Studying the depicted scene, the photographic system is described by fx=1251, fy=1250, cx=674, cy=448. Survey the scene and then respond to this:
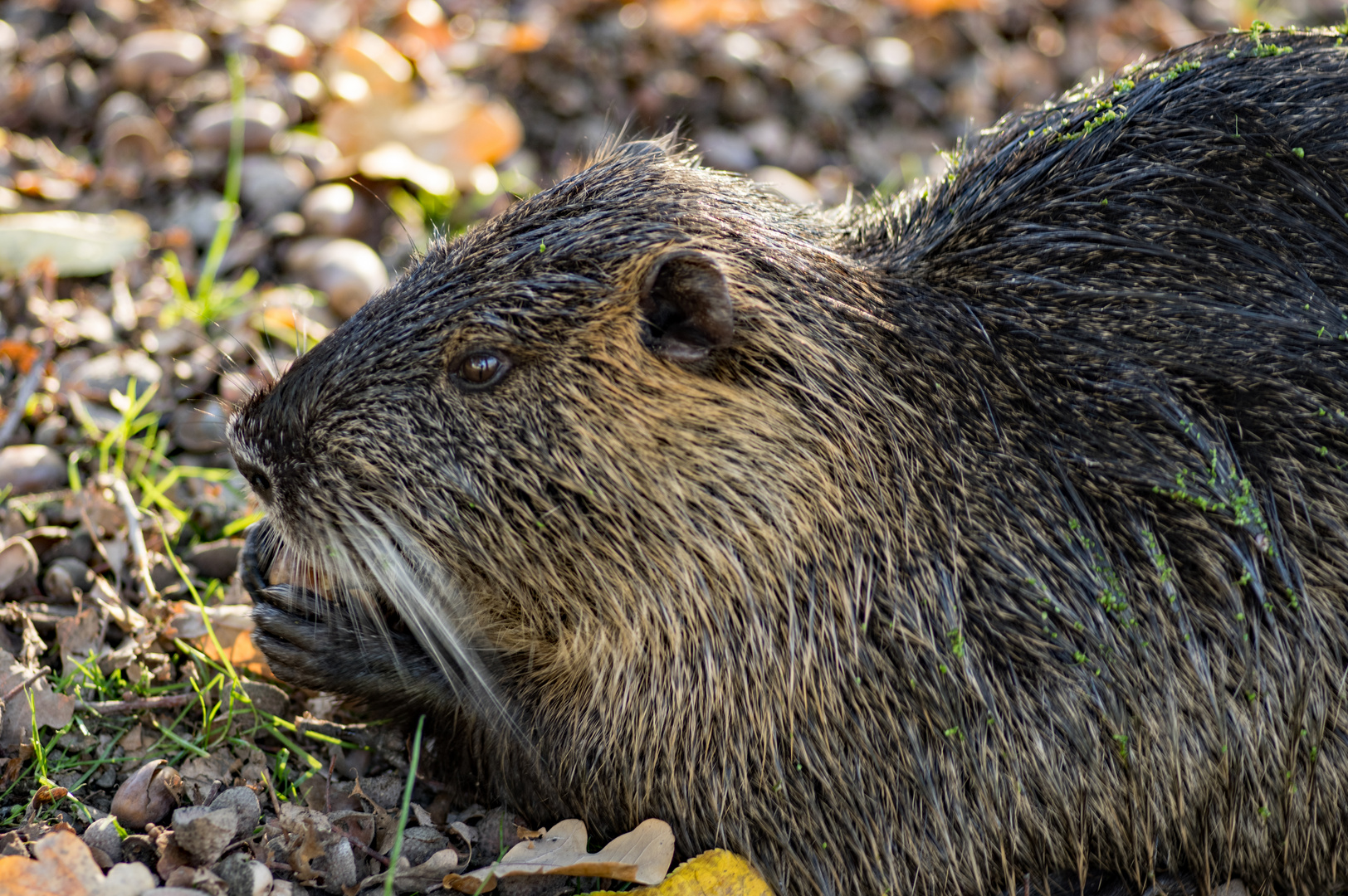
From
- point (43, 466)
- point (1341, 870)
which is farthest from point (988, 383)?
point (43, 466)

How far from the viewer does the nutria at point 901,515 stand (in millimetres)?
2385

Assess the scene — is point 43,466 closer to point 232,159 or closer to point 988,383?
point 232,159

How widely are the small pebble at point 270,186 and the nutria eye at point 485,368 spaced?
216cm

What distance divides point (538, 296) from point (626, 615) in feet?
2.13

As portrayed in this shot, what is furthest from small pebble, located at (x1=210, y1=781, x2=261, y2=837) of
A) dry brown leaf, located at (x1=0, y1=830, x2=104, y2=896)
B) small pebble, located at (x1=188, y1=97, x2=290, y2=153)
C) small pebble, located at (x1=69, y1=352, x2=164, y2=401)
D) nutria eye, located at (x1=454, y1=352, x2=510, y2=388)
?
small pebble, located at (x1=188, y1=97, x2=290, y2=153)

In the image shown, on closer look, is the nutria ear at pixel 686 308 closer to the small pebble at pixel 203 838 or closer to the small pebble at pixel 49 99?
the small pebble at pixel 203 838

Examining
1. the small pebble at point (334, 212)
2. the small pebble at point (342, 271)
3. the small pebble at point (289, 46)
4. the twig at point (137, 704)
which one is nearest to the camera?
the twig at point (137, 704)

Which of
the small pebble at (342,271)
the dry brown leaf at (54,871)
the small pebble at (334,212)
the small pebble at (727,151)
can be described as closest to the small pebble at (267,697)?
the dry brown leaf at (54,871)

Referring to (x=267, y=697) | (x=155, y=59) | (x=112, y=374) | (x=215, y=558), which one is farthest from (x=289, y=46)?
(x=267, y=697)

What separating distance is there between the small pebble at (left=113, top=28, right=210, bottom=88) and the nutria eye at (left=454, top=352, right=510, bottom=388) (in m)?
2.86

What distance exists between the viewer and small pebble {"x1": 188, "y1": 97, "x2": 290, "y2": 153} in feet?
14.3

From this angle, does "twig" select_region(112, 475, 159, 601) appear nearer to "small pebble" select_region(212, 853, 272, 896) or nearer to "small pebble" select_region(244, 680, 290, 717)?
"small pebble" select_region(244, 680, 290, 717)

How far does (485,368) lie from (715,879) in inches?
42.3

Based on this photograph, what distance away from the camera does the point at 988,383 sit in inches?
98.0
